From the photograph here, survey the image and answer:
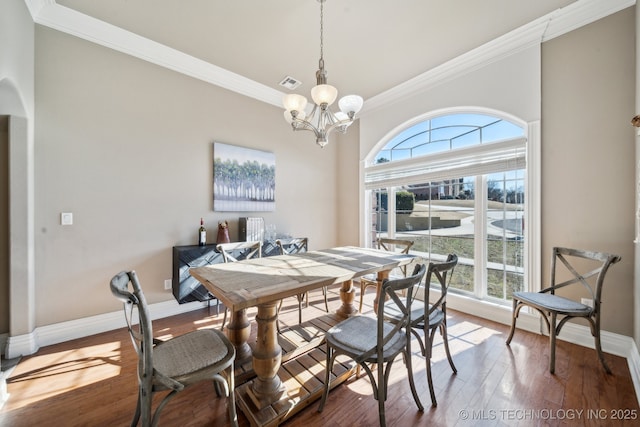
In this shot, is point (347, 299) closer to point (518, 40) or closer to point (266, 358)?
point (266, 358)

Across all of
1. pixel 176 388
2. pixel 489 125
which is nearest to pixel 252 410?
pixel 176 388

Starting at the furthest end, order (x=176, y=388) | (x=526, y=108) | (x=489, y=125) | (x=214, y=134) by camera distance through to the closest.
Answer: (x=214, y=134), (x=489, y=125), (x=526, y=108), (x=176, y=388)

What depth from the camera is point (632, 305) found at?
83.9 inches

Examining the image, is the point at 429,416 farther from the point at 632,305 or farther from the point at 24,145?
the point at 24,145

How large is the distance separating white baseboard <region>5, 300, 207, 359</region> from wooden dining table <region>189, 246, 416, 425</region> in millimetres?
1442

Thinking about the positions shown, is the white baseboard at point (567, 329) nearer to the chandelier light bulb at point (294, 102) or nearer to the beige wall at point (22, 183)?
the chandelier light bulb at point (294, 102)

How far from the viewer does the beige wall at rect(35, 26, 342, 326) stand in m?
2.30

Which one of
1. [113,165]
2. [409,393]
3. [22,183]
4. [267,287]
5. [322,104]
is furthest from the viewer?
[113,165]

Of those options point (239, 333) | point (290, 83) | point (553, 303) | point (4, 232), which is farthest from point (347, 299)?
point (4, 232)

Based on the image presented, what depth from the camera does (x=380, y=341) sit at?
1359mm

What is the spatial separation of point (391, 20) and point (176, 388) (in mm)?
3181

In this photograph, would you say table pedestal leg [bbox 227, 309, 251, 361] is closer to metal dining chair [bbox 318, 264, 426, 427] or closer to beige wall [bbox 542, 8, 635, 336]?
metal dining chair [bbox 318, 264, 426, 427]

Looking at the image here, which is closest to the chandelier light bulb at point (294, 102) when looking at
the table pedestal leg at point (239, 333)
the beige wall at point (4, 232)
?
the table pedestal leg at point (239, 333)

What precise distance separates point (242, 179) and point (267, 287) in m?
2.23
